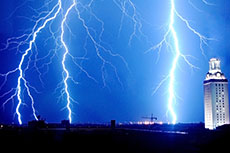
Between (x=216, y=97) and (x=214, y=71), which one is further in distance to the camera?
(x=214, y=71)

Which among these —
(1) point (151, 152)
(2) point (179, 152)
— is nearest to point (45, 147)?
(1) point (151, 152)

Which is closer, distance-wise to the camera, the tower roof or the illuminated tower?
the illuminated tower

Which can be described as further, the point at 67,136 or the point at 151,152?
the point at 67,136

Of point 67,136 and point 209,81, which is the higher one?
point 209,81

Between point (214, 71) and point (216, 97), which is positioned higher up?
point (214, 71)

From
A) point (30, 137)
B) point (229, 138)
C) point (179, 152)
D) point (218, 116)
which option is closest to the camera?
point (179, 152)

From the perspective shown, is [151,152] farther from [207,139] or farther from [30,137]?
[30,137]

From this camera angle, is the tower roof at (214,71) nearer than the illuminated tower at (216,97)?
No

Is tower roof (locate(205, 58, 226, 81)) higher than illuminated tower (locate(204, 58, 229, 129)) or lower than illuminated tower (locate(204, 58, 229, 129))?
higher
